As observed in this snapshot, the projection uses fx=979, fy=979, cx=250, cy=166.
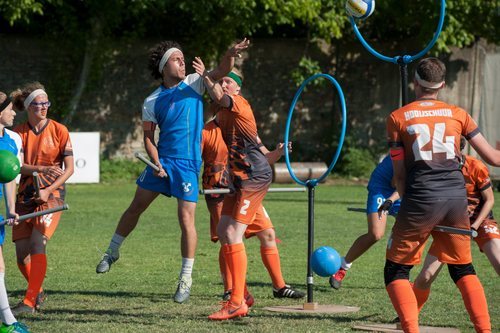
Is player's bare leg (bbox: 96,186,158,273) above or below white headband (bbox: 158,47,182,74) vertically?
below

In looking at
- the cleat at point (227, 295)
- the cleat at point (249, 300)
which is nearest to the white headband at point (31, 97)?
the cleat at point (227, 295)

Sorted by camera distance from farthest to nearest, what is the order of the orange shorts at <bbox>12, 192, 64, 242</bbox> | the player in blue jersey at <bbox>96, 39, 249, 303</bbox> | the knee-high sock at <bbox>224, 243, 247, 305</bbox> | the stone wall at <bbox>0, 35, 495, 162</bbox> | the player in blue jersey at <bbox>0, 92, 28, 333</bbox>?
the stone wall at <bbox>0, 35, 495, 162</bbox> < the orange shorts at <bbox>12, 192, 64, 242</bbox> < the player in blue jersey at <bbox>96, 39, 249, 303</bbox> < the knee-high sock at <bbox>224, 243, 247, 305</bbox> < the player in blue jersey at <bbox>0, 92, 28, 333</bbox>

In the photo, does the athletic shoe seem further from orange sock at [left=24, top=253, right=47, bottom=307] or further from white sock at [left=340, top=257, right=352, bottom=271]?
white sock at [left=340, top=257, right=352, bottom=271]

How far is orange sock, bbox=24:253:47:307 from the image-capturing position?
7.99m

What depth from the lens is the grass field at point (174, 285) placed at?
24.6ft

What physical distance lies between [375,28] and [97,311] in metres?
20.2

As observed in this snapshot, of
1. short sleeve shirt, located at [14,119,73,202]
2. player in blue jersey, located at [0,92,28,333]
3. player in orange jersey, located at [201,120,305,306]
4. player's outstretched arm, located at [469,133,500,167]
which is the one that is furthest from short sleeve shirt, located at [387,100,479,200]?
short sleeve shirt, located at [14,119,73,202]

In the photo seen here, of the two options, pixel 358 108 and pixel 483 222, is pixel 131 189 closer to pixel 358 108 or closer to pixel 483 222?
pixel 358 108

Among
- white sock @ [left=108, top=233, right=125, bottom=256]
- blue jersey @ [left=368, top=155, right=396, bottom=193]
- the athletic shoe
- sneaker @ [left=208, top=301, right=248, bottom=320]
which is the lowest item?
sneaker @ [left=208, top=301, right=248, bottom=320]

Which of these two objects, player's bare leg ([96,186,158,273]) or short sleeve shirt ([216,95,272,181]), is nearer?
short sleeve shirt ([216,95,272,181])

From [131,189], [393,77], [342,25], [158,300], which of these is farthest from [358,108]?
[158,300]

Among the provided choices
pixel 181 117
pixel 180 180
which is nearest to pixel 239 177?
pixel 180 180

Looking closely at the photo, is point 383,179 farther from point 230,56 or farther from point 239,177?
point 230,56

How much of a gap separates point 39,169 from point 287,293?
8.03 feet
